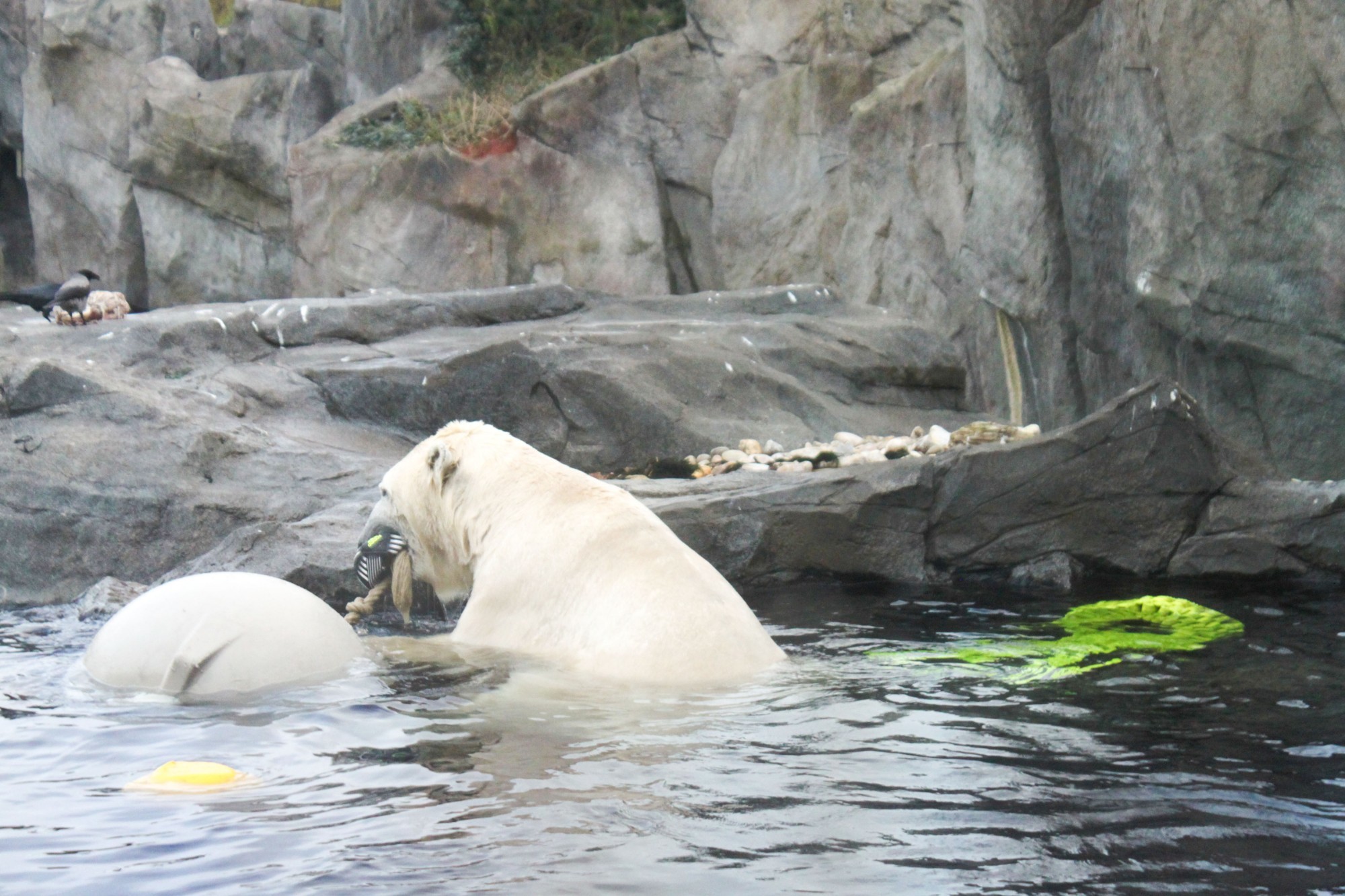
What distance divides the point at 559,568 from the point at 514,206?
40.3 feet

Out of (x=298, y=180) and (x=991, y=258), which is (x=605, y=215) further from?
(x=991, y=258)

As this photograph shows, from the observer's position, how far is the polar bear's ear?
4527 millimetres

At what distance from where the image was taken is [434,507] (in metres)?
4.59

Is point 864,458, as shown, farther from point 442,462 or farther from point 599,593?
point 599,593

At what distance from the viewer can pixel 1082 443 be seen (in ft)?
20.1

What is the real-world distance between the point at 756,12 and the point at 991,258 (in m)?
6.38

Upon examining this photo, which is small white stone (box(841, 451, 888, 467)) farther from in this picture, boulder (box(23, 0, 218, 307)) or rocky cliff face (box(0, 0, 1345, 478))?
boulder (box(23, 0, 218, 307))

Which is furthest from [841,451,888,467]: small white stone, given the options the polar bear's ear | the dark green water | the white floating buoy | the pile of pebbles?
the white floating buoy

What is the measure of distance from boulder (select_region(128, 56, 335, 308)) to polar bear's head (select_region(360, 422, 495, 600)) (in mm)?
14789

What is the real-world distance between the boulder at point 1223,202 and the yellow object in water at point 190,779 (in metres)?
5.95

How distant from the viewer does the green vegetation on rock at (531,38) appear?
16.8 meters

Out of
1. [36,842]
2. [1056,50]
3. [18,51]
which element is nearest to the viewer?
[36,842]

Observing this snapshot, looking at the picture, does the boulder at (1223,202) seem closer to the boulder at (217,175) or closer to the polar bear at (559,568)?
the polar bear at (559,568)

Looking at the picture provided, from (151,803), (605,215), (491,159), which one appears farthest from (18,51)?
(151,803)
